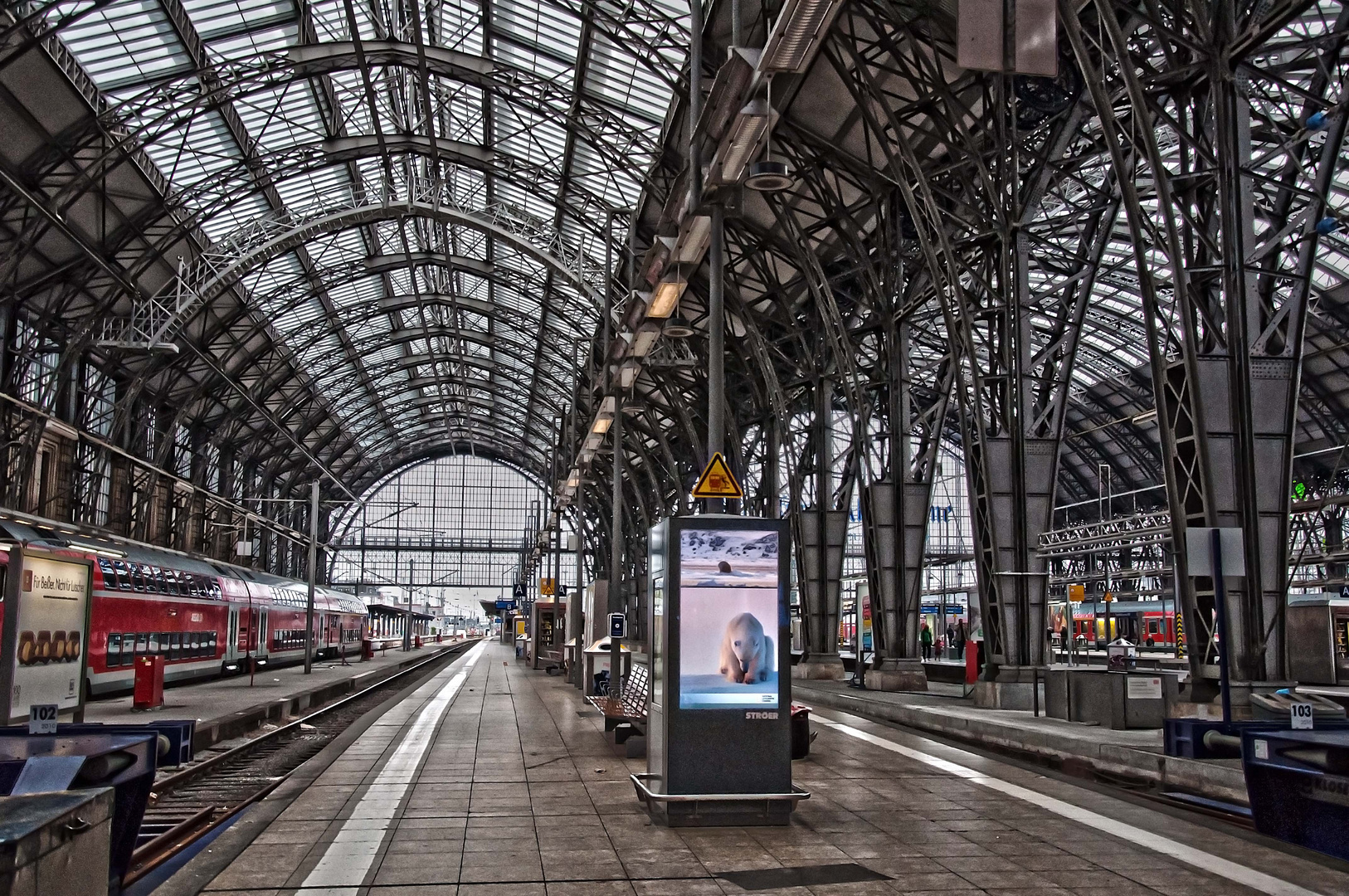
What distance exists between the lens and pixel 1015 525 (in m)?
23.3

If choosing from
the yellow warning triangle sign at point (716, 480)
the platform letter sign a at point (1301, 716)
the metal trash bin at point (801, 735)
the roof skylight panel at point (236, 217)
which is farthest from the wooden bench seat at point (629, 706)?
the roof skylight panel at point (236, 217)

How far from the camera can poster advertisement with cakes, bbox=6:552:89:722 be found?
1459 centimetres

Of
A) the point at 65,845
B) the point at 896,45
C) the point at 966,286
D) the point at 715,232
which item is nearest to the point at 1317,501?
the point at 966,286

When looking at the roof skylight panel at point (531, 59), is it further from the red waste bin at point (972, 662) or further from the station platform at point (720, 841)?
the station platform at point (720, 841)

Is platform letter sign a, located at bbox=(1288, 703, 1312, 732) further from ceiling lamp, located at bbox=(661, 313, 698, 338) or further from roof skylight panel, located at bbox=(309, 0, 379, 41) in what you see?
roof skylight panel, located at bbox=(309, 0, 379, 41)

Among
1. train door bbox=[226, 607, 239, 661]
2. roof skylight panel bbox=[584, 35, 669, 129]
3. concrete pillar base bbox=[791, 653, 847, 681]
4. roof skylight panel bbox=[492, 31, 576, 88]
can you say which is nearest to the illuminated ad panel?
roof skylight panel bbox=[584, 35, 669, 129]

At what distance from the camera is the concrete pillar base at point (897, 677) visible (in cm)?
2906

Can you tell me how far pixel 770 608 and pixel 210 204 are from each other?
1396 inches

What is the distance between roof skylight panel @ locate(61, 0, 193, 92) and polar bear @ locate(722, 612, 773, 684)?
26541 mm

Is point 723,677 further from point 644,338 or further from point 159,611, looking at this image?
point 159,611

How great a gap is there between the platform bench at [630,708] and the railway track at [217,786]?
14.8ft

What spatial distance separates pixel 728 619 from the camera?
10305mm

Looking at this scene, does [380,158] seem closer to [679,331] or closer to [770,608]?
[679,331]

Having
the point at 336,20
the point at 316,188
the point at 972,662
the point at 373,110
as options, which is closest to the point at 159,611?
the point at 373,110
